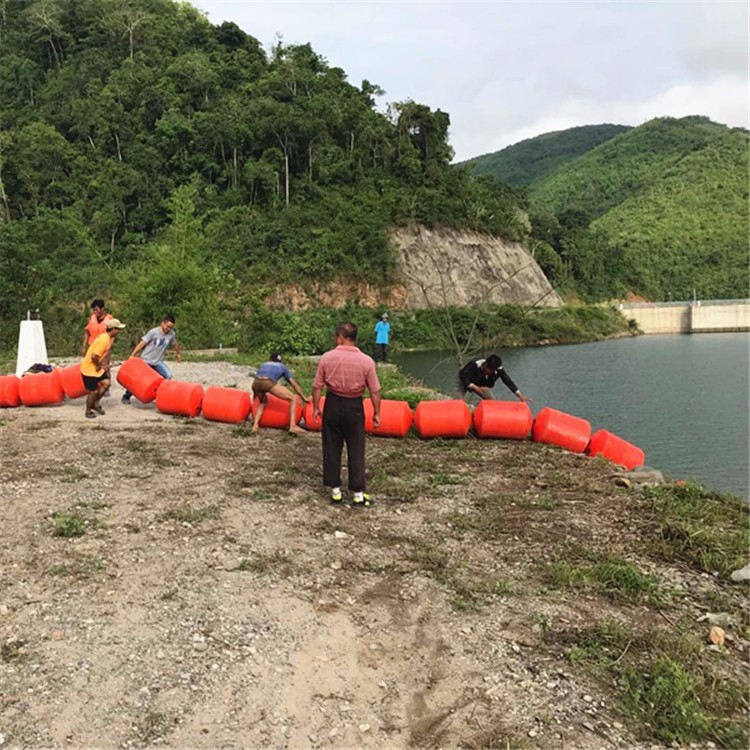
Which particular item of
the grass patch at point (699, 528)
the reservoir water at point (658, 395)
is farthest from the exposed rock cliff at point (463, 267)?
the grass patch at point (699, 528)

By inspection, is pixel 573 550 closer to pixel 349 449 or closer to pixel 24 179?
pixel 349 449

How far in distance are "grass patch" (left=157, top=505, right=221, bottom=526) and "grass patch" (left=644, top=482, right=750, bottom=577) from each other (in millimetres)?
3972

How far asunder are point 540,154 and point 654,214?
75912mm

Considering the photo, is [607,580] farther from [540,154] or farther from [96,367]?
[540,154]

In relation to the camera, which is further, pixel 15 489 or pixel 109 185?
pixel 109 185

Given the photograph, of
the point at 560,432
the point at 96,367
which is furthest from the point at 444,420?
the point at 96,367

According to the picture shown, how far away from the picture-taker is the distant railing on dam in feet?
226

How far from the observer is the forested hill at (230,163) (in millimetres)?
51469

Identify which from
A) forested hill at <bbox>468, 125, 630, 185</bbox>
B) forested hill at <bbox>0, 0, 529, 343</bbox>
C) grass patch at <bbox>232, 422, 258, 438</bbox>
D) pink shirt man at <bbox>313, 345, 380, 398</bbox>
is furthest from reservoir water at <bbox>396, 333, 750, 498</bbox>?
forested hill at <bbox>468, 125, 630, 185</bbox>

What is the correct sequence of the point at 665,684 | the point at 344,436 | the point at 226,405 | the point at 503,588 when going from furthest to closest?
the point at 226,405 → the point at 344,436 → the point at 503,588 → the point at 665,684

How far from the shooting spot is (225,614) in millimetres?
4219

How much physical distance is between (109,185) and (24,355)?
47239 mm

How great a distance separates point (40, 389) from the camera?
35.9 ft

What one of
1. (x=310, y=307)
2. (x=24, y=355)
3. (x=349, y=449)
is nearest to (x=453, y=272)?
(x=310, y=307)
